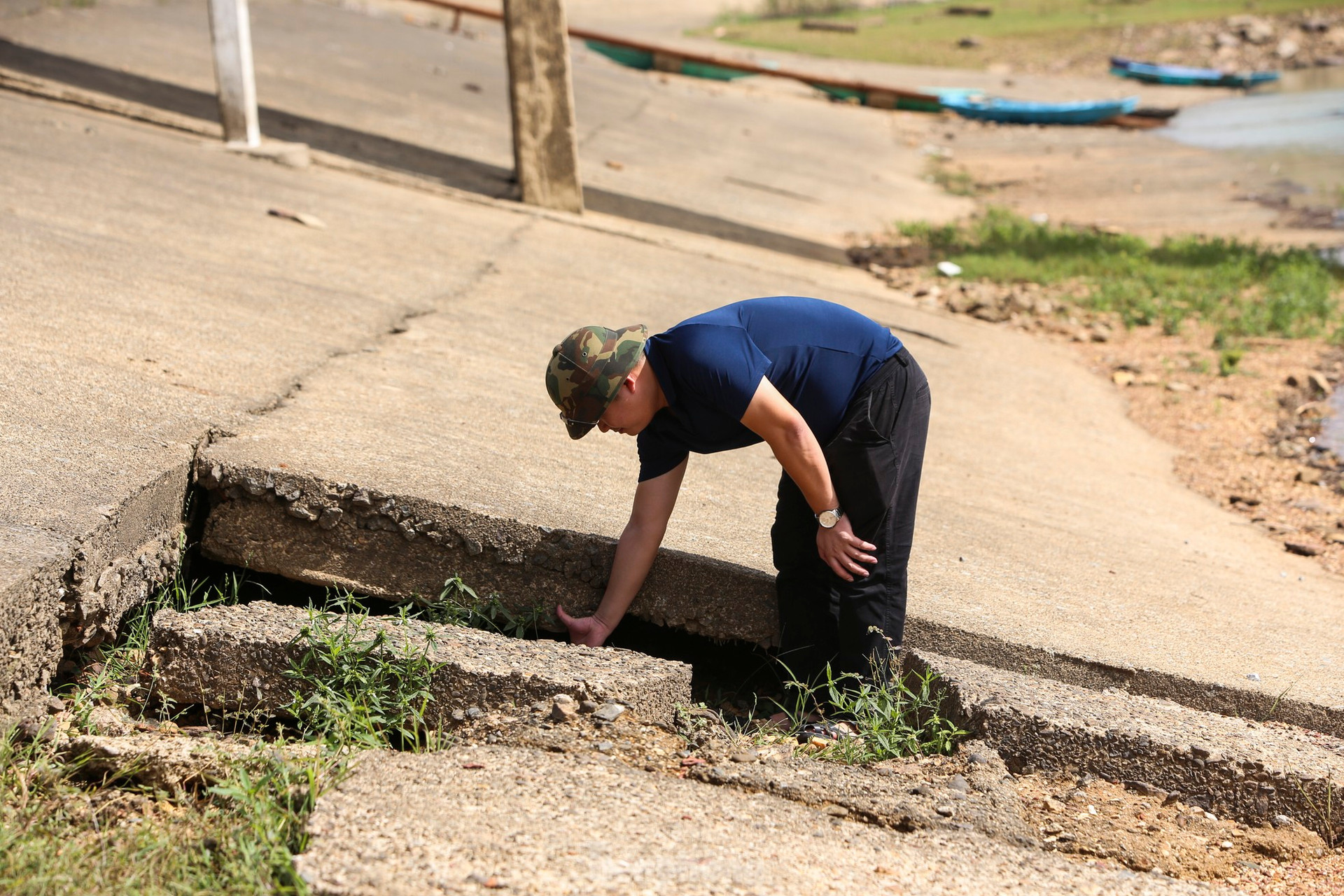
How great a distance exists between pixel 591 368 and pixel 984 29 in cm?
3480

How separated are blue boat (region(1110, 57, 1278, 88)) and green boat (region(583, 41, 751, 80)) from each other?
14.0 meters

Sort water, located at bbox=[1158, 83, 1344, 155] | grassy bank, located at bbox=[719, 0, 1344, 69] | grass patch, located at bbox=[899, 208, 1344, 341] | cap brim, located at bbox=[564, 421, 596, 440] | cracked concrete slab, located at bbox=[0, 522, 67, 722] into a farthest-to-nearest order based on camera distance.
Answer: grassy bank, located at bbox=[719, 0, 1344, 69]
water, located at bbox=[1158, 83, 1344, 155]
grass patch, located at bbox=[899, 208, 1344, 341]
cap brim, located at bbox=[564, 421, 596, 440]
cracked concrete slab, located at bbox=[0, 522, 67, 722]

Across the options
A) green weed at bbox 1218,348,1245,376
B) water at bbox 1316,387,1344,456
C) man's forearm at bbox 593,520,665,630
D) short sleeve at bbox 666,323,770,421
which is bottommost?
water at bbox 1316,387,1344,456

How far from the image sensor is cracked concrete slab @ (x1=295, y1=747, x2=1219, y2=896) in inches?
74.1

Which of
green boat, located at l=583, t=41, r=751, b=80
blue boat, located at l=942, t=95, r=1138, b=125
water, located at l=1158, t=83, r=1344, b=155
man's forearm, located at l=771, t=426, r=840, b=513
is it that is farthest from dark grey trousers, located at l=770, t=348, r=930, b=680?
blue boat, located at l=942, t=95, r=1138, b=125

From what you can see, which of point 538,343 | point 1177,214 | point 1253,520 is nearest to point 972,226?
point 1177,214

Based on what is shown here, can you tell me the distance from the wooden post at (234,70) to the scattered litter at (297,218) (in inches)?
51.3

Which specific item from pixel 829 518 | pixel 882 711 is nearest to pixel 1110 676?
pixel 882 711

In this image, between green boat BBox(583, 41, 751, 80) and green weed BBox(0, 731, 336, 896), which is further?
green boat BBox(583, 41, 751, 80)

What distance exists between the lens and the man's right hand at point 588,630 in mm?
2838

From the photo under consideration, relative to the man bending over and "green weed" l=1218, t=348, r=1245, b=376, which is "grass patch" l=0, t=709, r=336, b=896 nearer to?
the man bending over

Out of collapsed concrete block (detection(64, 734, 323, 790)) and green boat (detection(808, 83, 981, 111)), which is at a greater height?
green boat (detection(808, 83, 981, 111))

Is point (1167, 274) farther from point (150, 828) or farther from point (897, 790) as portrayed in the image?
point (150, 828)

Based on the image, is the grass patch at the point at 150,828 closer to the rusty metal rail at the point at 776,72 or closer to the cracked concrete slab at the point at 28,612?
the cracked concrete slab at the point at 28,612
